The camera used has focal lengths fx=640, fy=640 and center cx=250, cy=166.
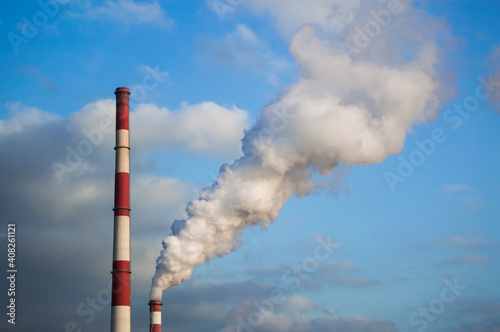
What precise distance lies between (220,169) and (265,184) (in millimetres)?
3043

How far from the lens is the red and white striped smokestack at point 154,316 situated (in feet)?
133

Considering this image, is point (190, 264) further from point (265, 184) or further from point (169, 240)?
point (265, 184)

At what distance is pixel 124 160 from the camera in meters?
42.8

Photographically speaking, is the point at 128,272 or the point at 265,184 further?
the point at 128,272

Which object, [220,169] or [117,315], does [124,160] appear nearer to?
[220,169]

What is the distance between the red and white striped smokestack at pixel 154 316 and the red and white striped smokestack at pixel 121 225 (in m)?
1.38

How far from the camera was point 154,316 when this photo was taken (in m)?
40.6

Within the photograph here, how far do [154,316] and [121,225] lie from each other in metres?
6.24

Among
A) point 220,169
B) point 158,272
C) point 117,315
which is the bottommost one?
point 117,315

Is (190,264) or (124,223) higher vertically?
(124,223)

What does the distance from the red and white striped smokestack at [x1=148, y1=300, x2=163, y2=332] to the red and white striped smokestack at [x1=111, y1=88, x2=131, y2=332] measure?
54.4 inches

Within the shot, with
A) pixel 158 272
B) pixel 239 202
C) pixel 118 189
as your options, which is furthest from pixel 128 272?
pixel 239 202

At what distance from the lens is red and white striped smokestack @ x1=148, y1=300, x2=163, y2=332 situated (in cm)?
4050

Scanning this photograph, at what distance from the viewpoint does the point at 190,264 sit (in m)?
40.3
